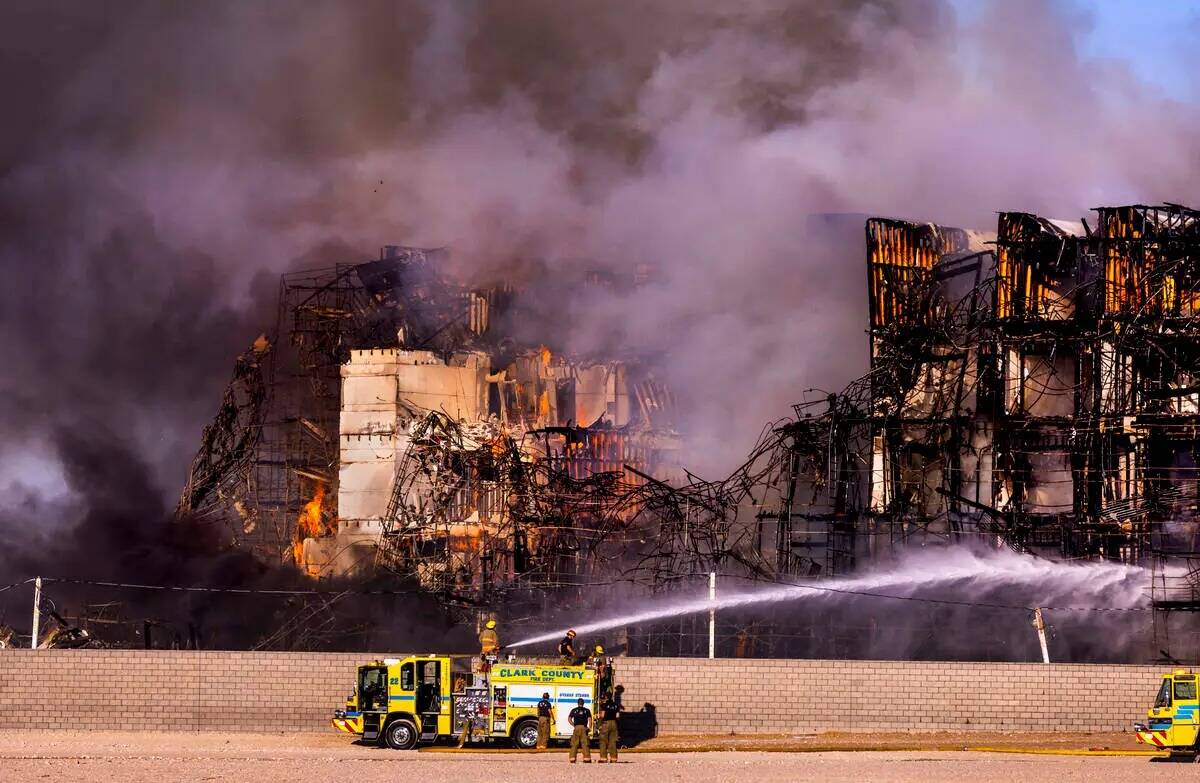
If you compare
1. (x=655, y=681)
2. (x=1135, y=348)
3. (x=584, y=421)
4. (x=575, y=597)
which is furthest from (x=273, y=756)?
(x=584, y=421)

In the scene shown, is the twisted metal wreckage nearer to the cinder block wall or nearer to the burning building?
the burning building

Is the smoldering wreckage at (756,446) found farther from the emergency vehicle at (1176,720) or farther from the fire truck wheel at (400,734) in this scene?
the emergency vehicle at (1176,720)

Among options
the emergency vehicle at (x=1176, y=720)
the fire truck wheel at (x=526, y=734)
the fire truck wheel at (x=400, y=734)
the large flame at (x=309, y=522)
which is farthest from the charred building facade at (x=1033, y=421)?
the large flame at (x=309, y=522)

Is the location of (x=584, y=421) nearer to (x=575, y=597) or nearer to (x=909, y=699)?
(x=575, y=597)

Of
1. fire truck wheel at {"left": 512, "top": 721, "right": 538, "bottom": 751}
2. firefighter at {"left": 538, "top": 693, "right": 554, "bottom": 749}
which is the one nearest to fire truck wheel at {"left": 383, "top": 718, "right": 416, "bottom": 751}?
fire truck wheel at {"left": 512, "top": 721, "right": 538, "bottom": 751}

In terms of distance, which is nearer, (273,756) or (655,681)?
(273,756)

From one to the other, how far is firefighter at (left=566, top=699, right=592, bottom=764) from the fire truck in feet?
2.69

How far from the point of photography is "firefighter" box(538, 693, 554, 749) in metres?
36.1

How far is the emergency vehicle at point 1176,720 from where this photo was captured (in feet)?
111

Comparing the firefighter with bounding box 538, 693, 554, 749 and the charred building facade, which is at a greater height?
the charred building facade

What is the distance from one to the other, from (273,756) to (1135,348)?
87.2ft

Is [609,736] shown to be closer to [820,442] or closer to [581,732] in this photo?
[581,732]

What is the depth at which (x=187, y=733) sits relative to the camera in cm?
3825

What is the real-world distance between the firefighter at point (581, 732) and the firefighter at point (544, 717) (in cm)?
63
